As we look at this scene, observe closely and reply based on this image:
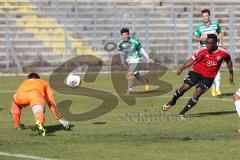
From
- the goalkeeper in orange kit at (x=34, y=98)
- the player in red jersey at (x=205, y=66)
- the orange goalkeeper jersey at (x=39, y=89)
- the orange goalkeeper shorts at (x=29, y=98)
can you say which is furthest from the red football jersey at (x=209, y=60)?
the orange goalkeeper shorts at (x=29, y=98)

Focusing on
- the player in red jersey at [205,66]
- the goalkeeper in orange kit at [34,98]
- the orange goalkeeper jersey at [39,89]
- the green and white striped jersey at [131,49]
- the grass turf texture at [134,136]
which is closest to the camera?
the grass turf texture at [134,136]

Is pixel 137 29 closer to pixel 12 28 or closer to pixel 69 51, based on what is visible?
pixel 69 51

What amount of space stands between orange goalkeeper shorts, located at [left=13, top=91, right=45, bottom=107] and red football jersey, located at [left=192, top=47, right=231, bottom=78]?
380cm

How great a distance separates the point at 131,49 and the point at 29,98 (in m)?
9.25

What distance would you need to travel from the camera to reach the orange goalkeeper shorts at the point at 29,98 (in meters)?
13.5

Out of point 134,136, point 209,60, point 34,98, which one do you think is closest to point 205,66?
point 209,60

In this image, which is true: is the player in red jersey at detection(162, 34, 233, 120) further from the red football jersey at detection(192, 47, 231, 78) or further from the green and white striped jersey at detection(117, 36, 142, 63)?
the green and white striped jersey at detection(117, 36, 142, 63)

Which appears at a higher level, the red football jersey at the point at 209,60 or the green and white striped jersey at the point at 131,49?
the red football jersey at the point at 209,60

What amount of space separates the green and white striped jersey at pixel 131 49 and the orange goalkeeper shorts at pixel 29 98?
8806 mm

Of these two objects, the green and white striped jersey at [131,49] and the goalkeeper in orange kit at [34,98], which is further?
the green and white striped jersey at [131,49]

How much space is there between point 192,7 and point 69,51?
8239 millimetres

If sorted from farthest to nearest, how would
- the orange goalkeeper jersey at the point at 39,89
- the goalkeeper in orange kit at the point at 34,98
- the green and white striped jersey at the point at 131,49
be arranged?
the green and white striped jersey at the point at 131,49 → the orange goalkeeper jersey at the point at 39,89 → the goalkeeper in orange kit at the point at 34,98

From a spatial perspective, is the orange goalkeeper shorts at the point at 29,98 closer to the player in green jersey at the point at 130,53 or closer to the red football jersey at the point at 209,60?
the red football jersey at the point at 209,60

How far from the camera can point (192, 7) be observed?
4044 centimetres
